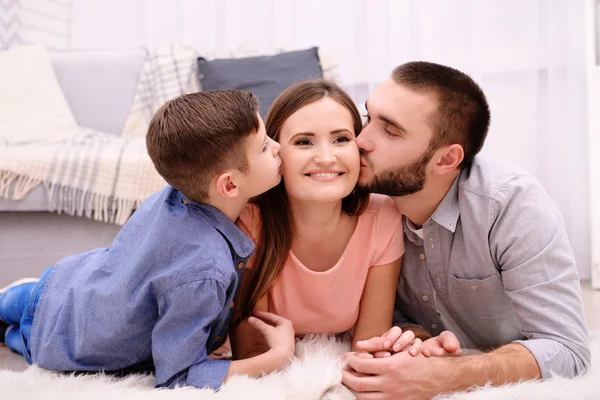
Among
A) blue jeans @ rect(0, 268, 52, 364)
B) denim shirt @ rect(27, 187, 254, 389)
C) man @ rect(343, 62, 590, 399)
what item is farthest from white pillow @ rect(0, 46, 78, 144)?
man @ rect(343, 62, 590, 399)

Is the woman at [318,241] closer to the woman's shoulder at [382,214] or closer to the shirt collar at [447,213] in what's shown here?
the woman's shoulder at [382,214]

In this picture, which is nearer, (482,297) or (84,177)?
(482,297)

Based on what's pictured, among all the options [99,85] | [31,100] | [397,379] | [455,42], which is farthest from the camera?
[455,42]

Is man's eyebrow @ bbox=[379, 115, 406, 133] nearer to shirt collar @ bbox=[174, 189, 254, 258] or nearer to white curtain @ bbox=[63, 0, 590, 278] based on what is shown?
shirt collar @ bbox=[174, 189, 254, 258]

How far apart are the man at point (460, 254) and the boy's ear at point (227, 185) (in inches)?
12.6

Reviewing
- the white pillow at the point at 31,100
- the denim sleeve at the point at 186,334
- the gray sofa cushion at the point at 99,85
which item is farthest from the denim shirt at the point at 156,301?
the gray sofa cushion at the point at 99,85

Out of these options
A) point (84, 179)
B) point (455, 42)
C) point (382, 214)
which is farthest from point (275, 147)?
point (455, 42)

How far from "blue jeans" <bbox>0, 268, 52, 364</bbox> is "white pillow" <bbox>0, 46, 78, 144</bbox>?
120cm

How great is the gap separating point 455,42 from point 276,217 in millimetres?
2135

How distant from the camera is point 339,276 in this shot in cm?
149

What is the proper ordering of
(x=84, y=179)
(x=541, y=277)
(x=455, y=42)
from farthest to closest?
(x=455, y=42) < (x=84, y=179) < (x=541, y=277)

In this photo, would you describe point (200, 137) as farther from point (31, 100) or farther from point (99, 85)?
point (99, 85)

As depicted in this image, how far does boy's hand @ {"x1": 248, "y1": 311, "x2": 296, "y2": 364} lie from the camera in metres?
1.33

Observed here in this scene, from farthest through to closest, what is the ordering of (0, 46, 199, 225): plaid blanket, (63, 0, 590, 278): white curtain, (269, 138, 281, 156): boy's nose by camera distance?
(63, 0, 590, 278): white curtain < (0, 46, 199, 225): plaid blanket < (269, 138, 281, 156): boy's nose
